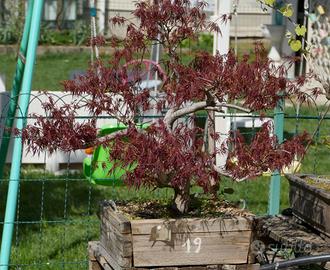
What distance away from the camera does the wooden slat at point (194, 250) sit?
12.5 feet

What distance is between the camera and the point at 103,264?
414 cm

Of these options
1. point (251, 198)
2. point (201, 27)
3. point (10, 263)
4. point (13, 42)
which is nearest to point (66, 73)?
point (13, 42)

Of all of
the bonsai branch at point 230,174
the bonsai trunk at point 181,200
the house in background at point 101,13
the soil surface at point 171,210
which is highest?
the house in background at point 101,13

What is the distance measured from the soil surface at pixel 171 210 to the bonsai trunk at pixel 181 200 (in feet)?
0.08

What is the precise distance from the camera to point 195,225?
3816 mm

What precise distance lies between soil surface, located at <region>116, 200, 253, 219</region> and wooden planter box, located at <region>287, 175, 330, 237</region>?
0.29 m

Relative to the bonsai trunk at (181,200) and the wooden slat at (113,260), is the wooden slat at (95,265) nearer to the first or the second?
the wooden slat at (113,260)

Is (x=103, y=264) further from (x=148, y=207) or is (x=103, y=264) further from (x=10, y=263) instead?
(x=10, y=263)

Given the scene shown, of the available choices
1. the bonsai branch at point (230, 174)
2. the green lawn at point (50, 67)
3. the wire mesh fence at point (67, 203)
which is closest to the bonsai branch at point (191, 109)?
the bonsai branch at point (230, 174)

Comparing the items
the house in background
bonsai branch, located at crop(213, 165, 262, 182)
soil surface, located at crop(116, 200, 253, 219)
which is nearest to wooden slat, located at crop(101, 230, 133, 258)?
soil surface, located at crop(116, 200, 253, 219)

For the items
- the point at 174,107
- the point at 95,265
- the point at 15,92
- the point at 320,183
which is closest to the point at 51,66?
the point at 15,92

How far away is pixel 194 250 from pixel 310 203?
0.61 meters

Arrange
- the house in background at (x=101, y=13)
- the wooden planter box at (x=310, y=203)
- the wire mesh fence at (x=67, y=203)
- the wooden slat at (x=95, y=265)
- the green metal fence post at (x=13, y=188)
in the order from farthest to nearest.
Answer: the house in background at (x=101, y=13)
the wire mesh fence at (x=67, y=203)
the green metal fence post at (x=13, y=188)
the wooden slat at (x=95, y=265)
the wooden planter box at (x=310, y=203)

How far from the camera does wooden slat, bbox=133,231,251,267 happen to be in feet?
12.5
